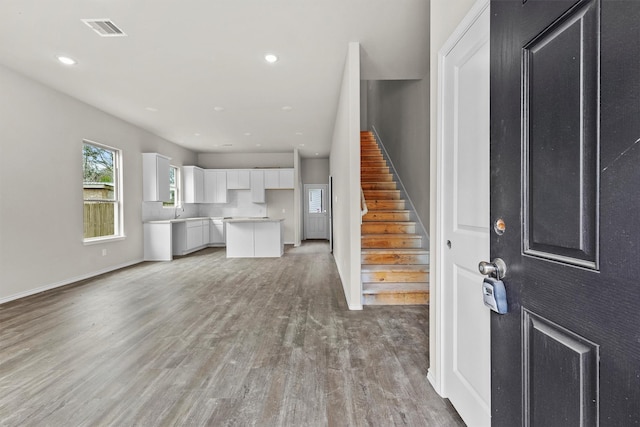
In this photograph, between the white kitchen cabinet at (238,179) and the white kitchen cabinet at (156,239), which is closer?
the white kitchen cabinet at (156,239)

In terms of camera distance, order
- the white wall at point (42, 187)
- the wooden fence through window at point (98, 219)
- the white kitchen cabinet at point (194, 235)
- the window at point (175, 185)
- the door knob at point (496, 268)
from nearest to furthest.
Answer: the door knob at point (496, 268)
the white wall at point (42, 187)
the wooden fence through window at point (98, 219)
the white kitchen cabinet at point (194, 235)
the window at point (175, 185)

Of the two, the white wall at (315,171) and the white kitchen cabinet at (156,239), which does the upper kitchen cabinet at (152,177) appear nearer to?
the white kitchen cabinet at (156,239)

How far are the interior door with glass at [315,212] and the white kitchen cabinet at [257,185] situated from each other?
5.45 ft

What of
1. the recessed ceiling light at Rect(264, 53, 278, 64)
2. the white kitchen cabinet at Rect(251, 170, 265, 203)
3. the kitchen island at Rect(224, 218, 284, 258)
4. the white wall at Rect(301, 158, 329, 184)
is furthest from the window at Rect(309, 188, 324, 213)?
the recessed ceiling light at Rect(264, 53, 278, 64)

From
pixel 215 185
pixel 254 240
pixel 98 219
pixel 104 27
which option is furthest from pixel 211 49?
pixel 215 185

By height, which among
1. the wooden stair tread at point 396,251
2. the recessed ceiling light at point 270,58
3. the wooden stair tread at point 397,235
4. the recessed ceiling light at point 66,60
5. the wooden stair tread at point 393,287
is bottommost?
the wooden stair tread at point 393,287

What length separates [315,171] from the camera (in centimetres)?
1007

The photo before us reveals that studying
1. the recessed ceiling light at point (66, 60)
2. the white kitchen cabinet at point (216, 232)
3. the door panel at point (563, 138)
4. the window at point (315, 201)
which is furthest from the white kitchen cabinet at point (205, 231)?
the door panel at point (563, 138)

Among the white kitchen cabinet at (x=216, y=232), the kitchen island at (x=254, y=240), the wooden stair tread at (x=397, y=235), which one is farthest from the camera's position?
the white kitchen cabinet at (x=216, y=232)

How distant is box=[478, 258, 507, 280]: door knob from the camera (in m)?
0.94

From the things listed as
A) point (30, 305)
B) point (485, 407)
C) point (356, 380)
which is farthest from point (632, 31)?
point (30, 305)

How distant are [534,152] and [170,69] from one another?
13.2ft

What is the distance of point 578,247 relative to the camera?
673 mm

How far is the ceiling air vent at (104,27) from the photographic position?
2.73m
